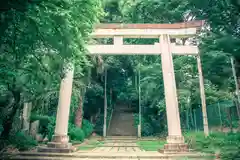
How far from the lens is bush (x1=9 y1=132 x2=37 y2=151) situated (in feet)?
25.6

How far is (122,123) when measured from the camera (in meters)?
19.9

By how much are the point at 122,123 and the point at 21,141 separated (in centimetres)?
1240

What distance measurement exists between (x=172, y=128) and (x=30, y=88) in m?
4.72

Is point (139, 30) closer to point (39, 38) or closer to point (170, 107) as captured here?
point (170, 107)

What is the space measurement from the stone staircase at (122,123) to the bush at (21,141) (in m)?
9.79

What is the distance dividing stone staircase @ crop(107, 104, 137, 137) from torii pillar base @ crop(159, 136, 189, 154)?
9.92 meters

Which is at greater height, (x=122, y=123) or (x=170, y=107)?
(x=122, y=123)

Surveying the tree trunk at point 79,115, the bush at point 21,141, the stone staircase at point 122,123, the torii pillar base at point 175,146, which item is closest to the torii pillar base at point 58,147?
the bush at point 21,141

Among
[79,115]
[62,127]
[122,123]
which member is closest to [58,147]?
[62,127]

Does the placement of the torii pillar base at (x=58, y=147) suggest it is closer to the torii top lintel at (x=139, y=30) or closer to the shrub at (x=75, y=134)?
the shrub at (x=75, y=134)

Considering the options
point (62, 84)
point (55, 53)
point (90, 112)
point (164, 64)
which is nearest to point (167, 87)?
point (164, 64)

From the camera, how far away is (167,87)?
8484 mm

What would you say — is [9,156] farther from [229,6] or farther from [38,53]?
[229,6]

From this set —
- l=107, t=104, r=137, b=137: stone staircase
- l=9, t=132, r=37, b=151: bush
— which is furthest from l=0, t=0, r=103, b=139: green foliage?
l=107, t=104, r=137, b=137: stone staircase
